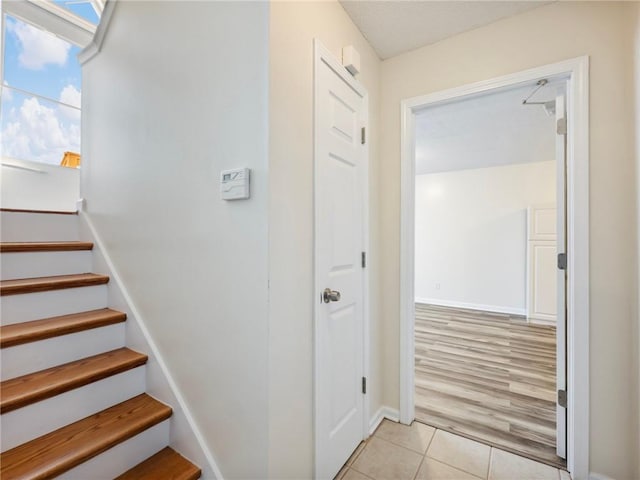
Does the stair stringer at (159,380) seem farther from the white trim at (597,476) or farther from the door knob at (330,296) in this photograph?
the white trim at (597,476)

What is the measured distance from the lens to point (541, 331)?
398 cm

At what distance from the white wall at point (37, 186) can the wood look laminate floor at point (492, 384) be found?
4.03 metres

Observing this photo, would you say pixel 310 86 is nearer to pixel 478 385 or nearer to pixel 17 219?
pixel 17 219

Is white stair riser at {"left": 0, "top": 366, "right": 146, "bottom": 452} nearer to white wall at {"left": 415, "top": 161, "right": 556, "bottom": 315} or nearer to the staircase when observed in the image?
the staircase

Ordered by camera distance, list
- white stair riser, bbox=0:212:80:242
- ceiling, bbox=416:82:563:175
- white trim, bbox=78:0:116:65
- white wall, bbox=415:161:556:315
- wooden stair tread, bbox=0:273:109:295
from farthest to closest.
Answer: white wall, bbox=415:161:556:315 < ceiling, bbox=416:82:563:175 < white trim, bbox=78:0:116:65 < white stair riser, bbox=0:212:80:242 < wooden stair tread, bbox=0:273:109:295

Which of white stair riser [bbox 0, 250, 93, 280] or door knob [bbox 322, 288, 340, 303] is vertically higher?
white stair riser [bbox 0, 250, 93, 280]

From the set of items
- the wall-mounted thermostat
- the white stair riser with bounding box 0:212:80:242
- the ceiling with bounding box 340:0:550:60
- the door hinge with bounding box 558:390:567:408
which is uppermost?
the ceiling with bounding box 340:0:550:60

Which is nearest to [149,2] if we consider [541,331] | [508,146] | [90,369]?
[90,369]

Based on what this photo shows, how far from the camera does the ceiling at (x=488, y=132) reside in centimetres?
270

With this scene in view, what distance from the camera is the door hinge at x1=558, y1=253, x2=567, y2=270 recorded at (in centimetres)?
163

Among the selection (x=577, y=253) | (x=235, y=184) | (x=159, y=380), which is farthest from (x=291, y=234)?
(x=577, y=253)

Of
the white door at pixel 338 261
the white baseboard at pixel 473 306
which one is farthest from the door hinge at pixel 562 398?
the white baseboard at pixel 473 306

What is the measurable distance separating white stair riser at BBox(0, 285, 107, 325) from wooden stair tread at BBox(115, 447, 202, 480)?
2.92 feet

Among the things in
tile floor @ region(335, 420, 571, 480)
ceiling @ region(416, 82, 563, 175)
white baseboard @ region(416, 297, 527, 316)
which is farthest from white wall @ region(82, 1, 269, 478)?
white baseboard @ region(416, 297, 527, 316)
